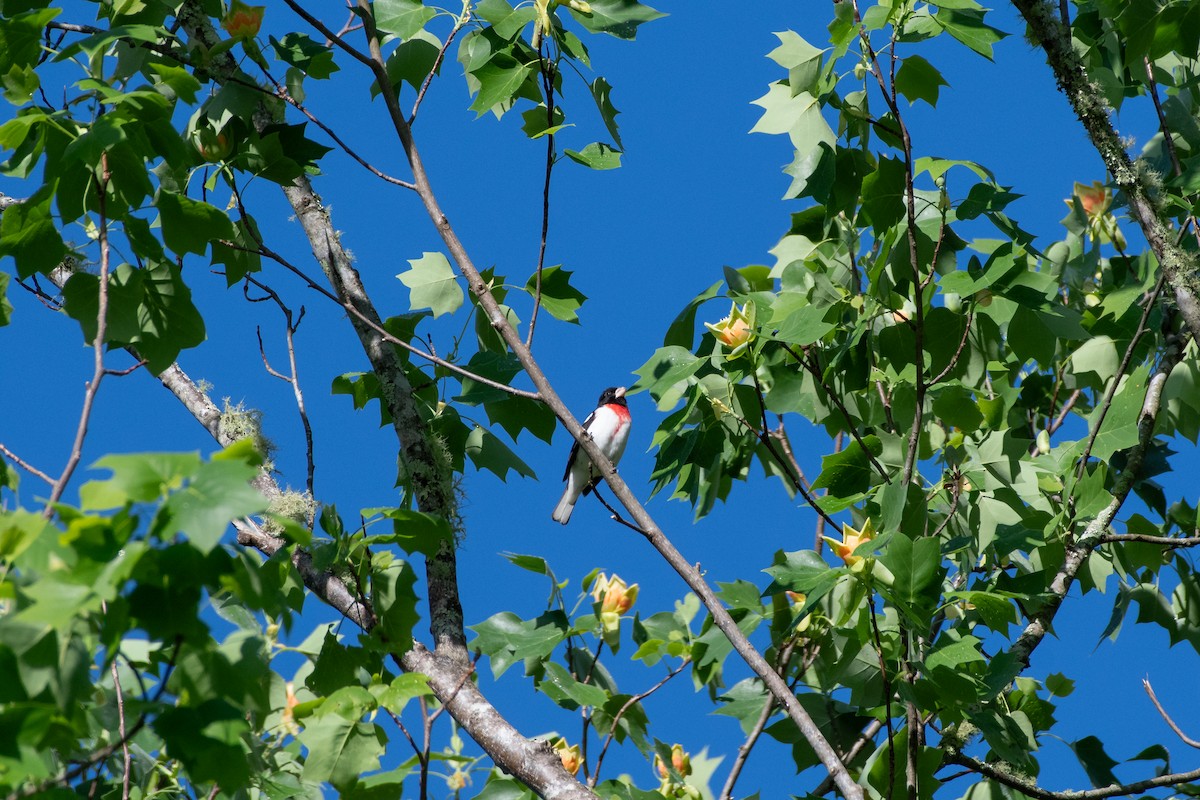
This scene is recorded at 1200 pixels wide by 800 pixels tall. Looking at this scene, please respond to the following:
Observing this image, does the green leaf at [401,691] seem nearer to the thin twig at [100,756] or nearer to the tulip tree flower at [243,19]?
the thin twig at [100,756]

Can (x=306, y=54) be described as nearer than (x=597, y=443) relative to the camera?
Yes

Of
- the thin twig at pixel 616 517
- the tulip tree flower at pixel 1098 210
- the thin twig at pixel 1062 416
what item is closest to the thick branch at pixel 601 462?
the thin twig at pixel 616 517

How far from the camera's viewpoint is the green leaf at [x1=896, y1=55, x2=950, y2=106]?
3.06 metres

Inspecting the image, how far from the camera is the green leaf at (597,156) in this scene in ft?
8.71

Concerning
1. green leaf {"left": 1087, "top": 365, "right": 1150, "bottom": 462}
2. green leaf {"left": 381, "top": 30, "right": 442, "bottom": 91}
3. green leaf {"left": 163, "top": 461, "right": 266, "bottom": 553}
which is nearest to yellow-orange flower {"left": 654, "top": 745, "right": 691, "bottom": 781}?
green leaf {"left": 1087, "top": 365, "right": 1150, "bottom": 462}

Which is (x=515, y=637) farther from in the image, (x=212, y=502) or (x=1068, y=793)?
(x=212, y=502)

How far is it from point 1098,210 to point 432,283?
2.35 meters

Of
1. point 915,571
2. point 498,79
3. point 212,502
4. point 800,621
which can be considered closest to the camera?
point 212,502

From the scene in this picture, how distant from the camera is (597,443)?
21.5 ft

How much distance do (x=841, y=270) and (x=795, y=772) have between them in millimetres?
1422

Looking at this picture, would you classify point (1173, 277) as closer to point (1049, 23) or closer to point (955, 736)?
point (1049, 23)

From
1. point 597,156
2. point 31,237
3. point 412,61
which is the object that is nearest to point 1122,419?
point 597,156

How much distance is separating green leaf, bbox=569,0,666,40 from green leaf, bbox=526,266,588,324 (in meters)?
0.74

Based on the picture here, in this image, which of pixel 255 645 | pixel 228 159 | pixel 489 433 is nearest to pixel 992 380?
pixel 489 433
